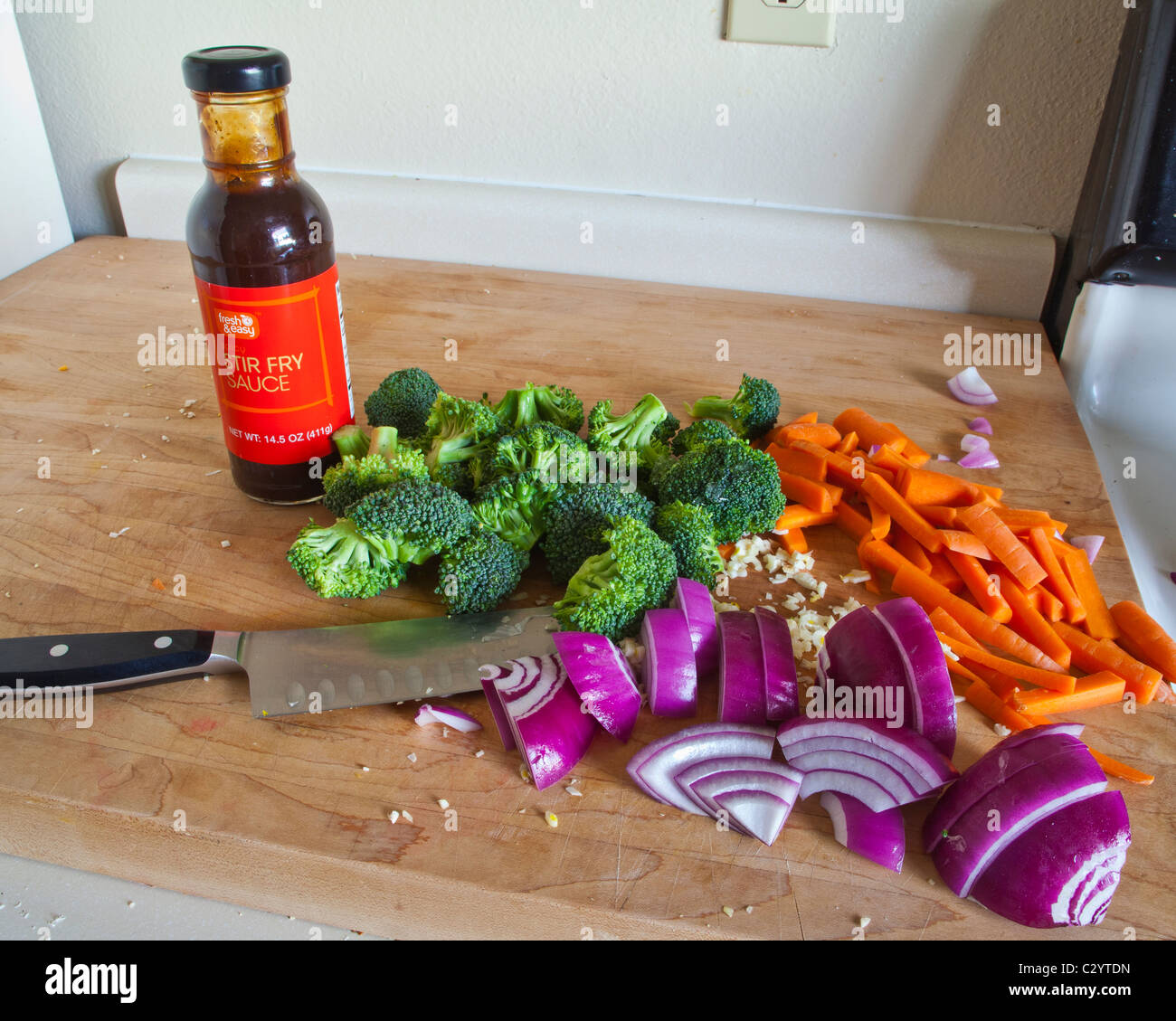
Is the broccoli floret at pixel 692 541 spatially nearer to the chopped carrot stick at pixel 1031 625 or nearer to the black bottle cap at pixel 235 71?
the chopped carrot stick at pixel 1031 625

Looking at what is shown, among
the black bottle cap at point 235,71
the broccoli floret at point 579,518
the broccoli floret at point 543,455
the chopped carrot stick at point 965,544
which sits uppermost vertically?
the black bottle cap at point 235,71

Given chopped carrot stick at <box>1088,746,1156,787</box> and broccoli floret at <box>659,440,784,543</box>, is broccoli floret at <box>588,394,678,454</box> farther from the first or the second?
chopped carrot stick at <box>1088,746,1156,787</box>

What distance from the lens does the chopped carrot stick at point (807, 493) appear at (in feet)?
4.15

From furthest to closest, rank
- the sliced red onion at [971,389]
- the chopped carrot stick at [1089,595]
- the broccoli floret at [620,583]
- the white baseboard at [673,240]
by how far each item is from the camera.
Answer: the white baseboard at [673,240]
the sliced red onion at [971,389]
the chopped carrot stick at [1089,595]
the broccoli floret at [620,583]

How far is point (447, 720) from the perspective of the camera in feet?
3.15

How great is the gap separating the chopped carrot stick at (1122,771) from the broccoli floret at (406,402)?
947mm

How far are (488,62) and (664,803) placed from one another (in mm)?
1565

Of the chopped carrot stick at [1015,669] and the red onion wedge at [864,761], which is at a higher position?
the red onion wedge at [864,761]

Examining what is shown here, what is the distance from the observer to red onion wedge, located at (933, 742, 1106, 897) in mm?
806

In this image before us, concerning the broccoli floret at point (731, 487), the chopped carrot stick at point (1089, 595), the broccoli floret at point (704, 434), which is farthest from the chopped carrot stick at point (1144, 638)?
the broccoli floret at point (704, 434)

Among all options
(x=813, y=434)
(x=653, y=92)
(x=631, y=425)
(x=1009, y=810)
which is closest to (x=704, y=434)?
(x=631, y=425)

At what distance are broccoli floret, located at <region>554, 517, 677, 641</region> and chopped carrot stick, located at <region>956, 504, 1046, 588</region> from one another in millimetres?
417

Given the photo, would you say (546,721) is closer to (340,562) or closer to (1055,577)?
(340,562)

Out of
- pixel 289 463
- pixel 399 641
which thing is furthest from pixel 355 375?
pixel 399 641
